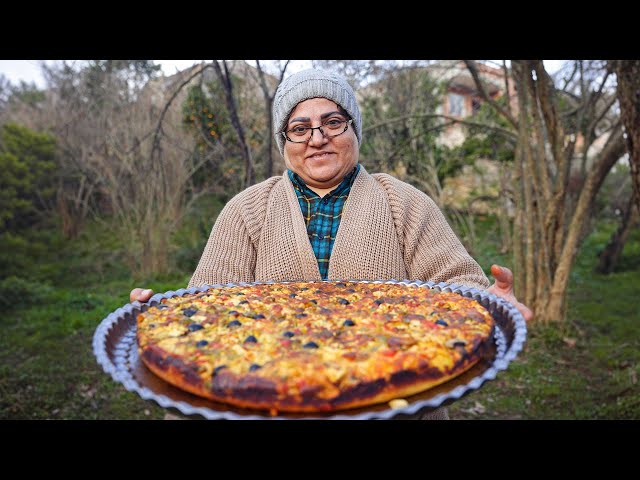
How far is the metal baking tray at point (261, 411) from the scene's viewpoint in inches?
51.7

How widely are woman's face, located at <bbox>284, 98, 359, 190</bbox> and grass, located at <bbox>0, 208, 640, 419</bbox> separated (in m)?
2.74

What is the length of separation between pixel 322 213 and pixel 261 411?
1.21m

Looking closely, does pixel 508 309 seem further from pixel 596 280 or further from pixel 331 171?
pixel 596 280

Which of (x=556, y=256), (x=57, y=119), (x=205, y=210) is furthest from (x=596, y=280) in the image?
(x=57, y=119)

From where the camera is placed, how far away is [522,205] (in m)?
5.42

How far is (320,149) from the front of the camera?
2.32 metres

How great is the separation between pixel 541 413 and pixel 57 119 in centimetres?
953

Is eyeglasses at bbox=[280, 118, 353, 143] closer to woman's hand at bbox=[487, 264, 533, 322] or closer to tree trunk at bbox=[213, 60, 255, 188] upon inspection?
woman's hand at bbox=[487, 264, 533, 322]

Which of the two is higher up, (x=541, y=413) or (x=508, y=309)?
(x=508, y=309)

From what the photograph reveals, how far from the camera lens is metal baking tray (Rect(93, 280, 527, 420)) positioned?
4.31 feet

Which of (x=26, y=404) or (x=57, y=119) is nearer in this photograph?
(x=26, y=404)

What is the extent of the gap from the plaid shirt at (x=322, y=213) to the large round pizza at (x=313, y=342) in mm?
213

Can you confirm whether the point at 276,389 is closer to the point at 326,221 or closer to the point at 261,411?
the point at 261,411

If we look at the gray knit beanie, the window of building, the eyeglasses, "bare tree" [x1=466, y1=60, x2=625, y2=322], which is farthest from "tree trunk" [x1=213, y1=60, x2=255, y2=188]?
the window of building
